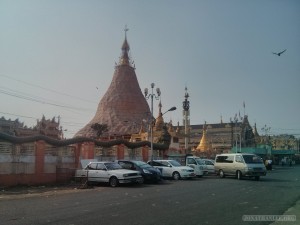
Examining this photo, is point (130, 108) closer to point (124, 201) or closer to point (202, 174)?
point (202, 174)

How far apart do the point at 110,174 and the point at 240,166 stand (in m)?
10.8

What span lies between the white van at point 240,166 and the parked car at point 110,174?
8.51 metres

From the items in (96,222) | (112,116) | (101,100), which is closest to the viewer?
(96,222)

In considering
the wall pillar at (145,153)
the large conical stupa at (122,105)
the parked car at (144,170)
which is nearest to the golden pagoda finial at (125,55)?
the large conical stupa at (122,105)

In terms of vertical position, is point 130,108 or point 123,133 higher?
point 130,108

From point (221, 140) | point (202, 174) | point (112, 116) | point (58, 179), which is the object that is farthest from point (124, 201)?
point (221, 140)

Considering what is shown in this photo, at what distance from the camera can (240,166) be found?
88.9 ft

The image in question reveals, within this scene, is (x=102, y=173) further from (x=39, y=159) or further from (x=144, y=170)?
(x=39, y=159)

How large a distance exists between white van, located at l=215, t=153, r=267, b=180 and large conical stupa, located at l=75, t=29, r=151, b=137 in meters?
40.7

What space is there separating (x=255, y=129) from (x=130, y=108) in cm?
4048

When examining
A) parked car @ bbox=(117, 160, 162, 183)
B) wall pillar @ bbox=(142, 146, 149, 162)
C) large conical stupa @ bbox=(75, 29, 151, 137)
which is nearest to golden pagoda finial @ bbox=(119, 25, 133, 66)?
large conical stupa @ bbox=(75, 29, 151, 137)

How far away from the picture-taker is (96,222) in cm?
938

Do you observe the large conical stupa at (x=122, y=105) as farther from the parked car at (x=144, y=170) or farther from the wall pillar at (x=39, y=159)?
the wall pillar at (x=39, y=159)

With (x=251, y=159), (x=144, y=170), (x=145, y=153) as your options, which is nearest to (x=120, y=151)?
(x=145, y=153)
